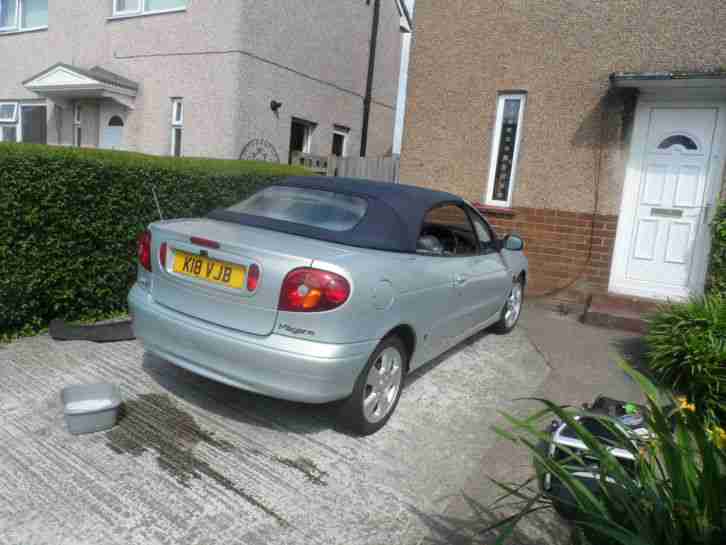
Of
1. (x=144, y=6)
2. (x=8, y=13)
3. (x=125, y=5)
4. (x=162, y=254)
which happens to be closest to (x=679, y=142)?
(x=162, y=254)

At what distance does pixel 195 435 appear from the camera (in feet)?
10.7

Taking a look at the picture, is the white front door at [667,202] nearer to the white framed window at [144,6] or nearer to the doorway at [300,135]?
the doorway at [300,135]

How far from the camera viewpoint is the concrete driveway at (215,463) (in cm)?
251

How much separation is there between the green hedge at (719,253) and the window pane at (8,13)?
54.4ft

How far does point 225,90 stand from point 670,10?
743cm

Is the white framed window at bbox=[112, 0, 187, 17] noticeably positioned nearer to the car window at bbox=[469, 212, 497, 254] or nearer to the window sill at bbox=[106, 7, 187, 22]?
the window sill at bbox=[106, 7, 187, 22]

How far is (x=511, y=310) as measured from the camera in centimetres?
611

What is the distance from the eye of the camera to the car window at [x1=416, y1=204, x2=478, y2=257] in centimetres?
476

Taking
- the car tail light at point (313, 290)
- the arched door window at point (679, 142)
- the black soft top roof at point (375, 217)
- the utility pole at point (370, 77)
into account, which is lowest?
the car tail light at point (313, 290)

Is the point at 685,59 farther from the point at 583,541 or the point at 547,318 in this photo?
the point at 583,541

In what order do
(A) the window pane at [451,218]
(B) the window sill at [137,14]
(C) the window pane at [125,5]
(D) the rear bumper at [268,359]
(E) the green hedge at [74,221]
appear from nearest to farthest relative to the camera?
(D) the rear bumper at [268,359] < (E) the green hedge at [74,221] < (A) the window pane at [451,218] < (B) the window sill at [137,14] < (C) the window pane at [125,5]

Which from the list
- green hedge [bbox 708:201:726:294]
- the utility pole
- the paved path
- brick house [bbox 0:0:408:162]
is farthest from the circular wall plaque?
green hedge [bbox 708:201:726:294]

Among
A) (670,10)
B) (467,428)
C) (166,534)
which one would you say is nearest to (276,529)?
(166,534)

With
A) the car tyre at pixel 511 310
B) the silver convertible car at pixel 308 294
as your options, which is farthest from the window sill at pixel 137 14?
the car tyre at pixel 511 310
